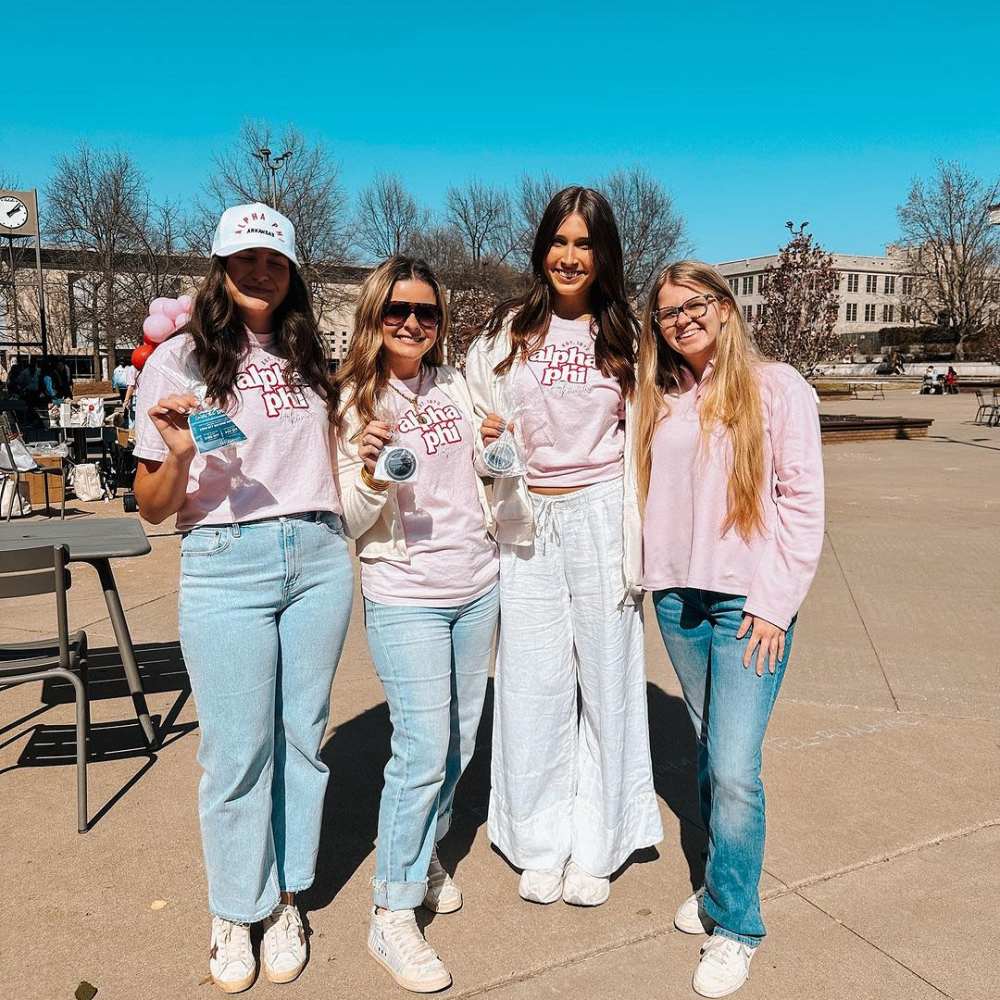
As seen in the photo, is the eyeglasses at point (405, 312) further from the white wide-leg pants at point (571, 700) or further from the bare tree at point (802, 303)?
the bare tree at point (802, 303)

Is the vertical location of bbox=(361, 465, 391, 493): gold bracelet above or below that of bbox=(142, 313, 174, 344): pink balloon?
below

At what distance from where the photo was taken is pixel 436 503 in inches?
102

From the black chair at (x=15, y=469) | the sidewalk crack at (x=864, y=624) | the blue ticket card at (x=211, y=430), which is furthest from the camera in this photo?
the black chair at (x=15, y=469)

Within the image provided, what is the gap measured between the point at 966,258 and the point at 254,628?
67.4 m

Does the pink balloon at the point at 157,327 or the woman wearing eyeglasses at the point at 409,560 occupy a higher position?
the pink balloon at the point at 157,327

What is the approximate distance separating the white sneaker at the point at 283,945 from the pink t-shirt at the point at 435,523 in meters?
0.93

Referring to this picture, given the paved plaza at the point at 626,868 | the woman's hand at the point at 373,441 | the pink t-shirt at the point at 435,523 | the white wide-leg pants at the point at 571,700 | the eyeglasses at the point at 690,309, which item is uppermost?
the eyeglasses at the point at 690,309

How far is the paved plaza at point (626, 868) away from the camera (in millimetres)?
2457

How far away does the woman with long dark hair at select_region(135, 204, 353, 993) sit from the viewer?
2.35 meters

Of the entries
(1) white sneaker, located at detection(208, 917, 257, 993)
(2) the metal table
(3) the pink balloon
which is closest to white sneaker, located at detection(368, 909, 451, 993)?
(1) white sneaker, located at detection(208, 917, 257, 993)

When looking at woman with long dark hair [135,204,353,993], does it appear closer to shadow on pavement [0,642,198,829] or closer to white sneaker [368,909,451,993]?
white sneaker [368,909,451,993]

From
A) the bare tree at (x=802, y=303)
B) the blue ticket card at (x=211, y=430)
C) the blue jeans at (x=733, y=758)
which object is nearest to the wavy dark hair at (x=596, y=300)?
the blue jeans at (x=733, y=758)

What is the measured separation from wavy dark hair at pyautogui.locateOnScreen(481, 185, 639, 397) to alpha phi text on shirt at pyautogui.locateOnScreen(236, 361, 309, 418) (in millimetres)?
689

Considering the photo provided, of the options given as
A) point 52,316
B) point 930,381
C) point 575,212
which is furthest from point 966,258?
point 575,212
